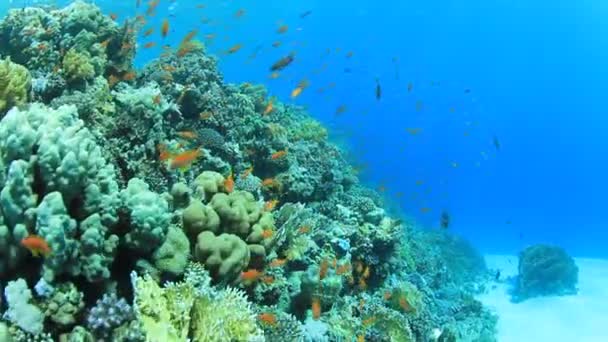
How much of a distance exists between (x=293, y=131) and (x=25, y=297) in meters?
10.9

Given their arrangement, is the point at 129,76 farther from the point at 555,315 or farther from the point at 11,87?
the point at 555,315

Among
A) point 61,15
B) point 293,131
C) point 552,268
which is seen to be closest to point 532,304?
point 552,268

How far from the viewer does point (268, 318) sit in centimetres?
611

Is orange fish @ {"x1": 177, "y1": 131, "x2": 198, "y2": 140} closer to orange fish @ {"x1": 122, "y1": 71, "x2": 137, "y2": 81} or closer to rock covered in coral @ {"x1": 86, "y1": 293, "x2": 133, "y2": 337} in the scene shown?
orange fish @ {"x1": 122, "y1": 71, "x2": 137, "y2": 81}

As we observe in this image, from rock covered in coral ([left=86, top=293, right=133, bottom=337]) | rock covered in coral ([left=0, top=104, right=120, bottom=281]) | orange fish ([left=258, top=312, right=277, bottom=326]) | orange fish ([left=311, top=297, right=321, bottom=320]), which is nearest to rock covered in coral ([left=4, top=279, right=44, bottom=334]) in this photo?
rock covered in coral ([left=0, top=104, right=120, bottom=281])

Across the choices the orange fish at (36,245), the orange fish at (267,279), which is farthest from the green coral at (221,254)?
the orange fish at (36,245)

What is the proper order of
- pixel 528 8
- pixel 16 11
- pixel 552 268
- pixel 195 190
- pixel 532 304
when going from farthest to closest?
pixel 528 8, pixel 552 268, pixel 532 304, pixel 16 11, pixel 195 190

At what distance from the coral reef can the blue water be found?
314ft

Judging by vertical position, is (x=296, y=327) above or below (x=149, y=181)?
below

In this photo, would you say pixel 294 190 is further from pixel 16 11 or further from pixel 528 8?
pixel 528 8

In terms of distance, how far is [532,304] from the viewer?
62.4 feet

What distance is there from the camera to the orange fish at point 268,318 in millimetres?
6113

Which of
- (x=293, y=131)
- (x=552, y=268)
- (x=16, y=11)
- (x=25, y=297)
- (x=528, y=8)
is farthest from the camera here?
(x=528, y=8)

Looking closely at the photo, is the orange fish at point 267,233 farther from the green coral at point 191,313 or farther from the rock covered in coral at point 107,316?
the rock covered in coral at point 107,316
